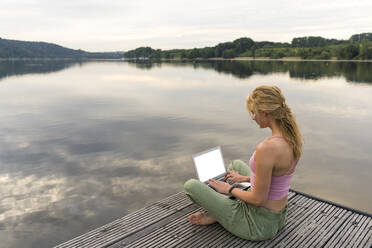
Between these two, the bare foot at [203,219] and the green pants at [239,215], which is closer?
the green pants at [239,215]

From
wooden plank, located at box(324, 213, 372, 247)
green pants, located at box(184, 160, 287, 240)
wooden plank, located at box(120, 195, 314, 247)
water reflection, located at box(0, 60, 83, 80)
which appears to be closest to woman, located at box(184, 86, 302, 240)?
green pants, located at box(184, 160, 287, 240)

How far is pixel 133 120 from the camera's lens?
16219 millimetres

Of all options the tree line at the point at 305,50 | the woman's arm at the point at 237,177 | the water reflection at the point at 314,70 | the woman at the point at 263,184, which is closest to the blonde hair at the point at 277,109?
the woman at the point at 263,184

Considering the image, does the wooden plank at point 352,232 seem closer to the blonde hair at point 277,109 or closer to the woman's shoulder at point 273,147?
the blonde hair at point 277,109

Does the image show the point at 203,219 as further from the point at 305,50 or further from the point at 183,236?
the point at 305,50

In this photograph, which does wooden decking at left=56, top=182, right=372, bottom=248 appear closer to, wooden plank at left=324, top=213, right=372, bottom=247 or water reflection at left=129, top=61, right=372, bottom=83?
wooden plank at left=324, top=213, right=372, bottom=247

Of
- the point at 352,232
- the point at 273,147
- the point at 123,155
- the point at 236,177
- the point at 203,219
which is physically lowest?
the point at 123,155

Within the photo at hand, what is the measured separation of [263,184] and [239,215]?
82 cm

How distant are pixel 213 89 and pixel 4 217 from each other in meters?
25.6

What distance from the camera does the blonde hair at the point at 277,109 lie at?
3.47m

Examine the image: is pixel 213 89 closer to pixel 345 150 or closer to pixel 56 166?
pixel 345 150

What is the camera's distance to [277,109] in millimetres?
3510

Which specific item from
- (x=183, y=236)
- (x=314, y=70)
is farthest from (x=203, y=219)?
(x=314, y=70)

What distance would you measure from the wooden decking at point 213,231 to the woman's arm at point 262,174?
85cm
